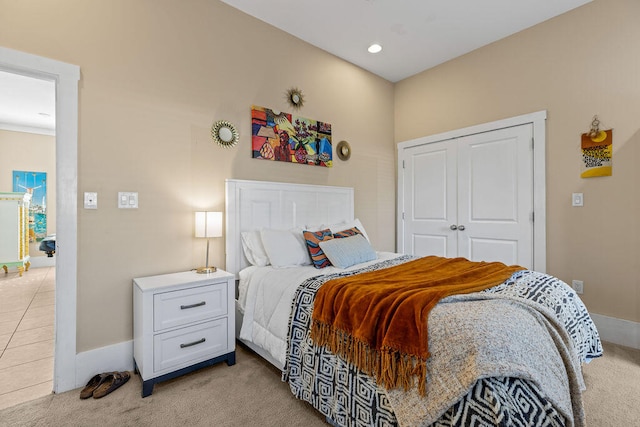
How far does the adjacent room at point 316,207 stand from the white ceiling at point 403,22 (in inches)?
0.9

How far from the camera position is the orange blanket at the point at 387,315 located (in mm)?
1255

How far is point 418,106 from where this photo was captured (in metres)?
4.10

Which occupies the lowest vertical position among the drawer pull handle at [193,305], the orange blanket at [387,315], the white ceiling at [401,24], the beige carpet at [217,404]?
the beige carpet at [217,404]

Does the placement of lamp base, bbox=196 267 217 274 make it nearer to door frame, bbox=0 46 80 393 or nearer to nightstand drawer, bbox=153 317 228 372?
nightstand drawer, bbox=153 317 228 372

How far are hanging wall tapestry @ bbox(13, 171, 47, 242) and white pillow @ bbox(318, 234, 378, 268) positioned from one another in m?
6.68

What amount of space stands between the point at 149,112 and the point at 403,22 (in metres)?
2.49

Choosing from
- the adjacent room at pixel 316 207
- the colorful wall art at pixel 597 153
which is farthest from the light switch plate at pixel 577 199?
the colorful wall art at pixel 597 153

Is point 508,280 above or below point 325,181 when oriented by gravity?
below

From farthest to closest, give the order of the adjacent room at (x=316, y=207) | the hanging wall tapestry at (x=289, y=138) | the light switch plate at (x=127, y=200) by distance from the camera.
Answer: the hanging wall tapestry at (x=289, y=138) < the light switch plate at (x=127, y=200) < the adjacent room at (x=316, y=207)

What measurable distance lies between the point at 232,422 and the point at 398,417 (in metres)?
0.95

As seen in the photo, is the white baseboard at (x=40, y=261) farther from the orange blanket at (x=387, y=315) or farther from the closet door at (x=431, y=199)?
the orange blanket at (x=387, y=315)

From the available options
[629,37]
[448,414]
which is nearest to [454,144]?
[629,37]

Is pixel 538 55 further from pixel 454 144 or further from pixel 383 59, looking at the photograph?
pixel 383 59

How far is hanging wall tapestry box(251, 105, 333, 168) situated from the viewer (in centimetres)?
294
